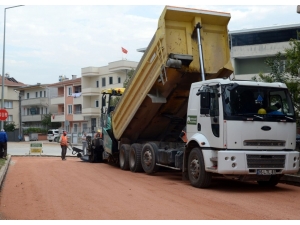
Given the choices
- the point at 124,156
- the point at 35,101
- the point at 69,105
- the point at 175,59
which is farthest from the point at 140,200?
the point at 35,101

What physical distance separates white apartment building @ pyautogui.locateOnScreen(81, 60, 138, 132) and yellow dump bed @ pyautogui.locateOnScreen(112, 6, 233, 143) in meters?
41.0

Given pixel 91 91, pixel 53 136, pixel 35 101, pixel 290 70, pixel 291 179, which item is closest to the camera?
pixel 291 179

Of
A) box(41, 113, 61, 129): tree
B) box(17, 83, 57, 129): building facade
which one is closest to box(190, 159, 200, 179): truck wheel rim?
box(41, 113, 61, 129): tree

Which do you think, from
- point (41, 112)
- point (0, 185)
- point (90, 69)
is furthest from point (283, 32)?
point (41, 112)

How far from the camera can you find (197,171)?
1070cm

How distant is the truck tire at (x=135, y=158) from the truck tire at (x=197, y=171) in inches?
145

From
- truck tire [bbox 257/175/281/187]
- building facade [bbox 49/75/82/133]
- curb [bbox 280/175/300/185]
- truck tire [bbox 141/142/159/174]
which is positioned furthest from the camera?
building facade [bbox 49/75/82/133]

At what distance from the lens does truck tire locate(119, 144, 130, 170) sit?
50.6 ft

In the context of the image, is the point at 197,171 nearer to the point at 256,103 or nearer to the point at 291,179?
the point at 256,103

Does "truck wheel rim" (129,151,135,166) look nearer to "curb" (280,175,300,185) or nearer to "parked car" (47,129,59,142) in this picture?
"curb" (280,175,300,185)

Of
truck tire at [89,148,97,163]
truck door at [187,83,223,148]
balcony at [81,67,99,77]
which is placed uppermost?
balcony at [81,67,99,77]

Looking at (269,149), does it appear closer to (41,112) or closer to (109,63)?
(109,63)

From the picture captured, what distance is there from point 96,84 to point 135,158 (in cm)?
4662

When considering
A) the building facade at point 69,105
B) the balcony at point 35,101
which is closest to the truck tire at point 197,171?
the building facade at point 69,105
